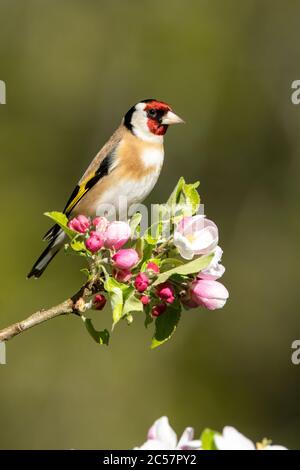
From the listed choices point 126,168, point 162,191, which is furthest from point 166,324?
point 162,191

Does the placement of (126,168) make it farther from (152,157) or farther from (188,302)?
(188,302)

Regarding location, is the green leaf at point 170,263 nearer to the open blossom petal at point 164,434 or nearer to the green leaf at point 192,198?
the green leaf at point 192,198

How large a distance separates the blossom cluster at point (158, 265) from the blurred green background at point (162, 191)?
568 centimetres

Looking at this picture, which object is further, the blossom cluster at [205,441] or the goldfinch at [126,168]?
the goldfinch at [126,168]

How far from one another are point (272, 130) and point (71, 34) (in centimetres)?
241

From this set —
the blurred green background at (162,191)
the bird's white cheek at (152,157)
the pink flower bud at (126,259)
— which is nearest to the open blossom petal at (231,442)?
the pink flower bud at (126,259)

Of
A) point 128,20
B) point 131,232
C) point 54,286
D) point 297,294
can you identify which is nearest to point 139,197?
point 131,232

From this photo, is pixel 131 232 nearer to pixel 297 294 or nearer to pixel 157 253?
pixel 157 253

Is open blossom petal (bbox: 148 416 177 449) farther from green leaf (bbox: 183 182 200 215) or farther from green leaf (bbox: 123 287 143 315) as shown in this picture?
green leaf (bbox: 183 182 200 215)

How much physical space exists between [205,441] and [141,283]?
2.68 ft

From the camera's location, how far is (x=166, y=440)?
1.88 metres

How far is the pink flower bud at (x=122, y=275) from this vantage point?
8.60 feet

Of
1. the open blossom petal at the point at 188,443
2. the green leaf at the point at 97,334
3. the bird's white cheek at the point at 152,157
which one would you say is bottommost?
the open blossom petal at the point at 188,443

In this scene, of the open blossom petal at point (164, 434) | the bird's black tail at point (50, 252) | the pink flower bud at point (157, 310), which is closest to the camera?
the open blossom petal at point (164, 434)
